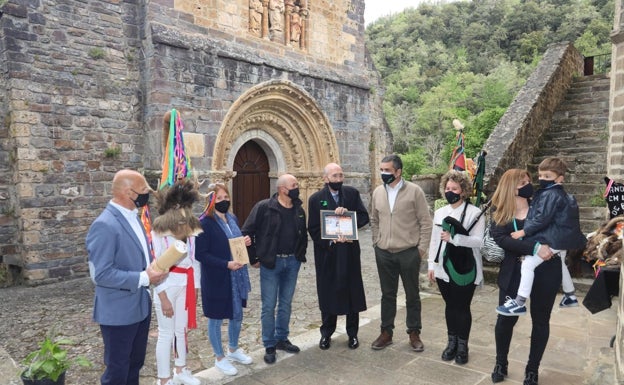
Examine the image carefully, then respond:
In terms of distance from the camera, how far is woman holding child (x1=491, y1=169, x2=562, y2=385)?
122 inches

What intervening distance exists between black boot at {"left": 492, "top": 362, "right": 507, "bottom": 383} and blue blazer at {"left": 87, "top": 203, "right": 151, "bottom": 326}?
2550 mm

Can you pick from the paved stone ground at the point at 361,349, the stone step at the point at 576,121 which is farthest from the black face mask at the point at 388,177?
the stone step at the point at 576,121

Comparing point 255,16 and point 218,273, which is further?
point 255,16

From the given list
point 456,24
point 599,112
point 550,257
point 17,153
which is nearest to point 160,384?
point 550,257

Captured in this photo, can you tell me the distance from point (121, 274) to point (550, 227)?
9.08 feet

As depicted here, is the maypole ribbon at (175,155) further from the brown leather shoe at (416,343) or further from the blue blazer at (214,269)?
the brown leather shoe at (416,343)

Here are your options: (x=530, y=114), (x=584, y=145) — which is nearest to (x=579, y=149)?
(x=584, y=145)

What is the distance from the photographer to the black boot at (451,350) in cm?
382

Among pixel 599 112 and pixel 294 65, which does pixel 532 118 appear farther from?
pixel 294 65

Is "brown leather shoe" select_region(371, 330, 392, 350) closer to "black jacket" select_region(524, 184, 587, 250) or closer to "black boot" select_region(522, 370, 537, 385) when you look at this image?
"black boot" select_region(522, 370, 537, 385)

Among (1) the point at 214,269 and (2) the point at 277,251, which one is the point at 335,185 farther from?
(1) the point at 214,269

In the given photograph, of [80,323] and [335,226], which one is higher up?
[335,226]

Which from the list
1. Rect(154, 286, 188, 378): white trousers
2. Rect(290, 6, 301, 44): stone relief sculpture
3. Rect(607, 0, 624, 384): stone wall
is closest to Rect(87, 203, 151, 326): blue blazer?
Rect(154, 286, 188, 378): white trousers

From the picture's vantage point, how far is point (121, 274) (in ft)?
8.45
